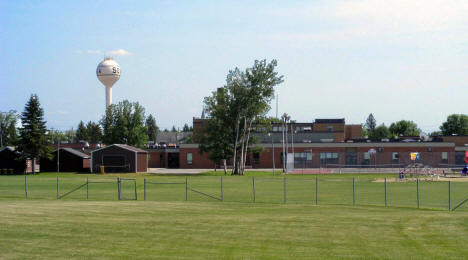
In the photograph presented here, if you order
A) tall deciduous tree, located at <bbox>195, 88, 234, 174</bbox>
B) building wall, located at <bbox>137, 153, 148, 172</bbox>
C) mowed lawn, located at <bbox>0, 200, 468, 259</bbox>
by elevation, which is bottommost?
mowed lawn, located at <bbox>0, 200, 468, 259</bbox>

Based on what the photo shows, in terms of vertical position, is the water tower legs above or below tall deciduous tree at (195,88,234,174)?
above

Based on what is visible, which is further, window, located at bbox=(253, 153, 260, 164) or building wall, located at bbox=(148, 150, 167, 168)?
building wall, located at bbox=(148, 150, 167, 168)

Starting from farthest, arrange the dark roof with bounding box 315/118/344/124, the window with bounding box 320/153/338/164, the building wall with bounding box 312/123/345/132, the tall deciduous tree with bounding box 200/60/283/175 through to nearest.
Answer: the dark roof with bounding box 315/118/344/124 < the building wall with bounding box 312/123/345/132 < the window with bounding box 320/153/338/164 < the tall deciduous tree with bounding box 200/60/283/175

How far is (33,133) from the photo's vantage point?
9000 cm

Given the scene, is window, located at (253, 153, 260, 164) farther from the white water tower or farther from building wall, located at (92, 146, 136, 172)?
the white water tower

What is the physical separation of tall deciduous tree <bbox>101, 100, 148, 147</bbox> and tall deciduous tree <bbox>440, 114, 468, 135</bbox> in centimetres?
10119

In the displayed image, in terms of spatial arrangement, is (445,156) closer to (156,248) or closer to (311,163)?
(311,163)

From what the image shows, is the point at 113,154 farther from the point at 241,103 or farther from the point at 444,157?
the point at 444,157

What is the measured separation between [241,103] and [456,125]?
111 meters

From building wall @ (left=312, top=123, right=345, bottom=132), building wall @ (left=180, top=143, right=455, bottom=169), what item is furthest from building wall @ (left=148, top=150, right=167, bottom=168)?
building wall @ (left=312, top=123, right=345, bottom=132)

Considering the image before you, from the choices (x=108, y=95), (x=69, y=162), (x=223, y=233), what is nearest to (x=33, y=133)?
(x=69, y=162)

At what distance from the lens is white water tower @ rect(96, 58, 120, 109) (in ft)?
401

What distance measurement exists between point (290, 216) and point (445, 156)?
252ft

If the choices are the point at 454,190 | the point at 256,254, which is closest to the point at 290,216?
the point at 256,254
